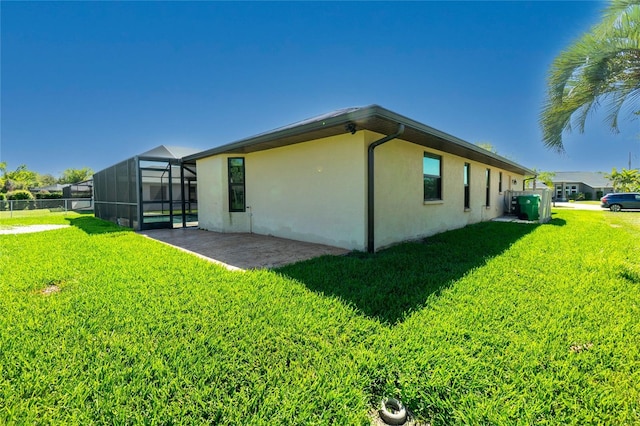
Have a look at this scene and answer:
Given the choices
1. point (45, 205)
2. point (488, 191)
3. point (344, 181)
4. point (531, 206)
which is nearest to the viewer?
point (344, 181)

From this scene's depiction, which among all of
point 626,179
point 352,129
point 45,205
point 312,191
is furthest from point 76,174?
point 626,179

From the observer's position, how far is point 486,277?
4.24m

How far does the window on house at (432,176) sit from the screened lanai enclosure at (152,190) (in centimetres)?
879

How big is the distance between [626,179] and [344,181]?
4537cm

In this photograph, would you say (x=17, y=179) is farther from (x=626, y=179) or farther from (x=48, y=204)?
(x=626, y=179)

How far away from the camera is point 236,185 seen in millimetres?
9234

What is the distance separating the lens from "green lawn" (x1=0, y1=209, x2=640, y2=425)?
1.72 m

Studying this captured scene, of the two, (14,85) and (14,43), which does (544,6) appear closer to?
(14,43)

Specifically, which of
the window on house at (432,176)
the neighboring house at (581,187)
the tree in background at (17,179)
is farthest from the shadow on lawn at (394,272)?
the neighboring house at (581,187)

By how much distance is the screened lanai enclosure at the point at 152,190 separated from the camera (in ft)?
32.6

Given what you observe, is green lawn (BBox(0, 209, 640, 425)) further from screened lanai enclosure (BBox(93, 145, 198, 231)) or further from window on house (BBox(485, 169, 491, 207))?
window on house (BBox(485, 169, 491, 207))

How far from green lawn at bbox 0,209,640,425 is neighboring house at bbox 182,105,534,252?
6.94 ft

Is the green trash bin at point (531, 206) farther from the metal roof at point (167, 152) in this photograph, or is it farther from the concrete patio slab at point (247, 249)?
the metal roof at point (167, 152)

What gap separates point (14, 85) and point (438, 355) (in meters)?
23.5
